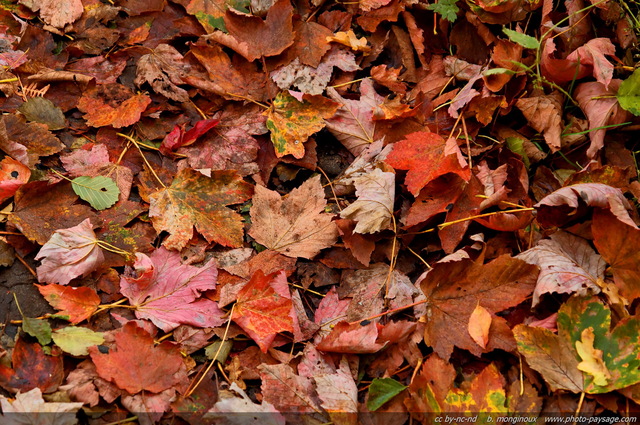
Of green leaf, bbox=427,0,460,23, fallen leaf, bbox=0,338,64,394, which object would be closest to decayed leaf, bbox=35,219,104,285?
fallen leaf, bbox=0,338,64,394

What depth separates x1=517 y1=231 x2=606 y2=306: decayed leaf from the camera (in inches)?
66.9

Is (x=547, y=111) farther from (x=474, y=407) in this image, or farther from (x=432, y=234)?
(x=474, y=407)

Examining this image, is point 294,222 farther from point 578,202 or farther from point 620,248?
point 620,248

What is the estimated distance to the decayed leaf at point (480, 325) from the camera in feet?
5.65

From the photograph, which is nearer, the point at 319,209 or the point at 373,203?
the point at 373,203

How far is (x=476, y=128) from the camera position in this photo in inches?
88.7

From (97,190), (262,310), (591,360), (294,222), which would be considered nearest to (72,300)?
(97,190)

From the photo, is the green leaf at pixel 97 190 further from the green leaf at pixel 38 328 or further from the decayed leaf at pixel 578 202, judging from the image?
the decayed leaf at pixel 578 202

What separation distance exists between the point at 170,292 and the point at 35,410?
0.56 meters

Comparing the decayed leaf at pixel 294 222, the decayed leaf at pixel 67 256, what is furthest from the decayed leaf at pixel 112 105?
the decayed leaf at pixel 294 222

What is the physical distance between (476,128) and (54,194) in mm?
1806

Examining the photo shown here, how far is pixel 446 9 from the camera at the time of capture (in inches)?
91.5

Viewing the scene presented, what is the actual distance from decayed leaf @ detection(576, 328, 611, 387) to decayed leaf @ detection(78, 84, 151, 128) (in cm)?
195

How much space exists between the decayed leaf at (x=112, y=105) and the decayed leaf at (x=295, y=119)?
0.59 meters
